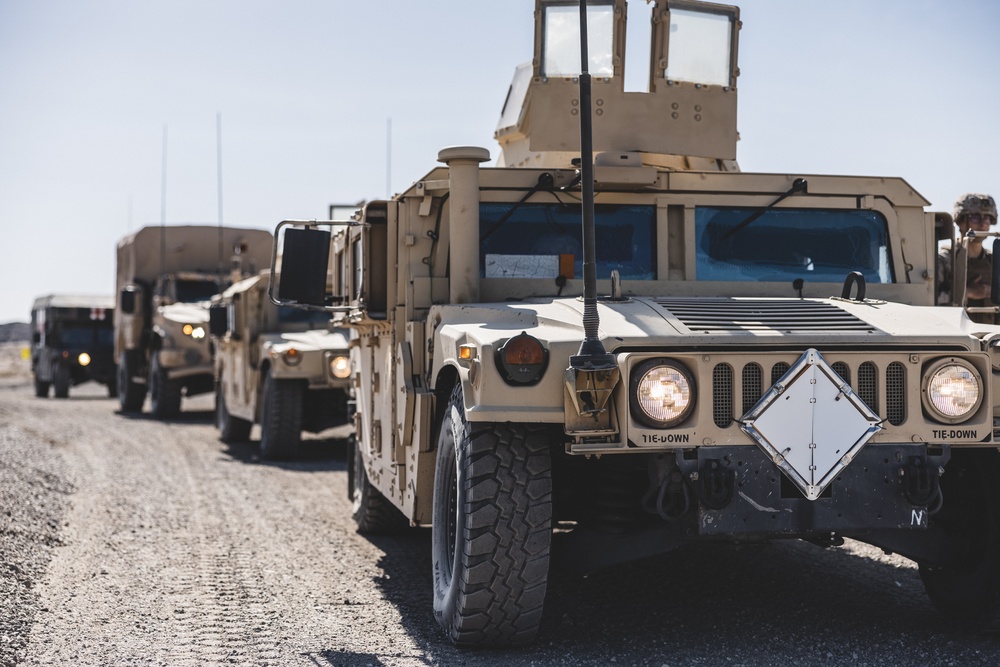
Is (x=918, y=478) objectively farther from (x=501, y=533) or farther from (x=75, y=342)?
(x=75, y=342)

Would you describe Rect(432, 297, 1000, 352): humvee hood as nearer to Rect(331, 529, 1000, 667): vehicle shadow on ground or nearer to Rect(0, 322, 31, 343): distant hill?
Rect(331, 529, 1000, 667): vehicle shadow on ground

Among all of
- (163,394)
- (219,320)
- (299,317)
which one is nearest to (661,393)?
(299,317)

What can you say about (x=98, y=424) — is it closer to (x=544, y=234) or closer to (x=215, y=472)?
(x=215, y=472)

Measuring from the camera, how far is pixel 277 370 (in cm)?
1090

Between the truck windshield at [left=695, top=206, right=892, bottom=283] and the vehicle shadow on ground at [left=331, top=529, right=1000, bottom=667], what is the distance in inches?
55.0

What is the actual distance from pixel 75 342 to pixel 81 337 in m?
0.14

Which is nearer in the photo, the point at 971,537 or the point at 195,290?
the point at 971,537

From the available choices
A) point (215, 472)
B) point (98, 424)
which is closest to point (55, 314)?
point (98, 424)

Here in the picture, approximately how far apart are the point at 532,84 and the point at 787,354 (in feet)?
8.08

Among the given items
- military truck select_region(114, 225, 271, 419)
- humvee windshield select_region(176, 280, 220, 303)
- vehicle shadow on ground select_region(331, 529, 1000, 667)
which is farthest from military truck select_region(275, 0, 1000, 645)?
humvee windshield select_region(176, 280, 220, 303)

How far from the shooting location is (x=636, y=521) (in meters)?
4.50

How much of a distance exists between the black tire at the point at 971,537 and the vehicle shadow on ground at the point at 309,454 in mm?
6984

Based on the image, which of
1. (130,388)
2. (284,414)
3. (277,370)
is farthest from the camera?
(130,388)

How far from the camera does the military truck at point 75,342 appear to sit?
22.5m
